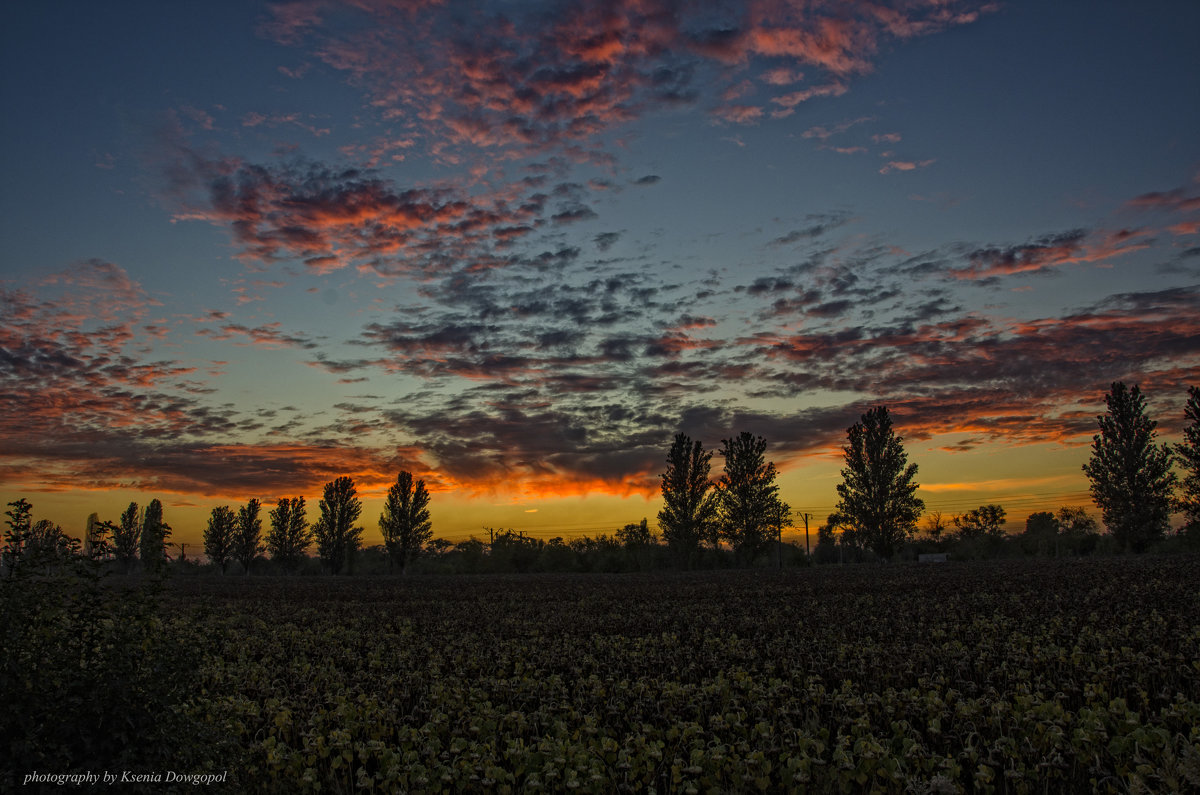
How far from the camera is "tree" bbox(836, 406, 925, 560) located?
70.4 meters

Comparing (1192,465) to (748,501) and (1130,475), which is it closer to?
(1130,475)

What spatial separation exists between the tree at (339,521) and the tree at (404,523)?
415 inches

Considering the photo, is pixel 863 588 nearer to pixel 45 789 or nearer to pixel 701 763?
pixel 701 763

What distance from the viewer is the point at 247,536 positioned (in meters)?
126

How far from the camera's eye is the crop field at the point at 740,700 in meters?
7.11

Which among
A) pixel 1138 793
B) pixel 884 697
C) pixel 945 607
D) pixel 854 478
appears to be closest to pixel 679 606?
pixel 945 607

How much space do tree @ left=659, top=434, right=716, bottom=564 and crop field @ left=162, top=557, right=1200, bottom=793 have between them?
54956 millimetres

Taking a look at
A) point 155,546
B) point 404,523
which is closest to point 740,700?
point 155,546

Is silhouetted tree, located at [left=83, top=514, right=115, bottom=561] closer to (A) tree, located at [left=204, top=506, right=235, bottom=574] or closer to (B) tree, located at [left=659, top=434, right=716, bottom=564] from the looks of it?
(B) tree, located at [left=659, top=434, right=716, bottom=564]

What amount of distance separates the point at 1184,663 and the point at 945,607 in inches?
372

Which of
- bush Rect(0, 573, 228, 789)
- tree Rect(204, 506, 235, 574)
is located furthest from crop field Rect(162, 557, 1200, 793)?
tree Rect(204, 506, 235, 574)

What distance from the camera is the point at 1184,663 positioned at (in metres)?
10.9

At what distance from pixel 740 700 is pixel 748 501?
2690 inches

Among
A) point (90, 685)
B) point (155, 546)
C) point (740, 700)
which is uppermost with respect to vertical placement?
point (155, 546)
